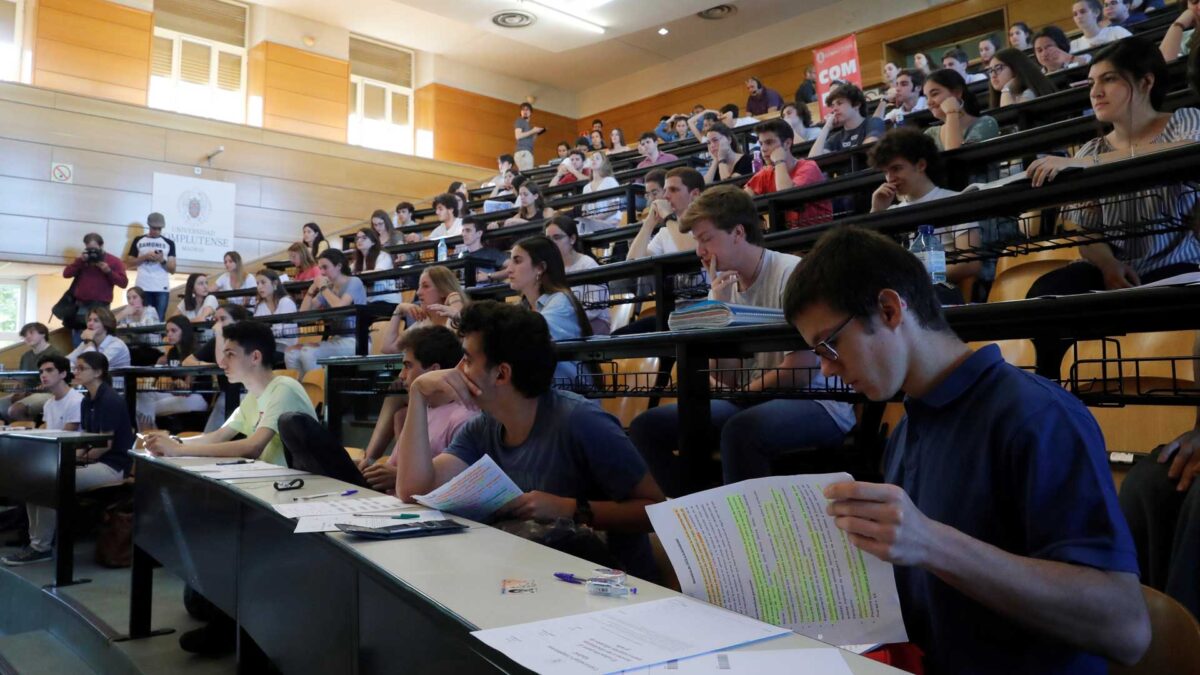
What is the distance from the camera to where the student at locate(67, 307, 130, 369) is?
231 inches

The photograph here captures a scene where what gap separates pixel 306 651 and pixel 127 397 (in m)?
4.38

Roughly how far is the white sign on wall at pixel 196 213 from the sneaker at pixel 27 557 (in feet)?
19.2

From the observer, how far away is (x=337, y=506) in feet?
5.10

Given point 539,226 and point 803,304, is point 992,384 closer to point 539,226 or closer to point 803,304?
point 803,304

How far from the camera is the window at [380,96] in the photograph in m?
11.4

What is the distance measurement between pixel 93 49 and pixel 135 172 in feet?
4.75

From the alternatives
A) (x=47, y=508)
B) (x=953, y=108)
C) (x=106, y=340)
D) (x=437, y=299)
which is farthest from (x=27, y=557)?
(x=953, y=108)

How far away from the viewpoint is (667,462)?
2.31 m

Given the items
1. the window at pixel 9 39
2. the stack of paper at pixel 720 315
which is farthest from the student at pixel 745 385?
the window at pixel 9 39

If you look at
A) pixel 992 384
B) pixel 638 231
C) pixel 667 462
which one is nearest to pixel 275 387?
pixel 667 462

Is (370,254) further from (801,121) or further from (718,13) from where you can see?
(718,13)

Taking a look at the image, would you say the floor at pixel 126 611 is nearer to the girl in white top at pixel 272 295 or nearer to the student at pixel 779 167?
the girl in white top at pixel 272 295

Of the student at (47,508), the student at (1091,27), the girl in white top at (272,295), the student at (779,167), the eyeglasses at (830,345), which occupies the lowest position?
the student at (47,508)

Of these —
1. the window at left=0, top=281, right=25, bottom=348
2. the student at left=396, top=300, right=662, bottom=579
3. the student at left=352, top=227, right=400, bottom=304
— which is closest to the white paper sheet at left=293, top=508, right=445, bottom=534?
the student at left=396, top=300, right=662, bottom=579
